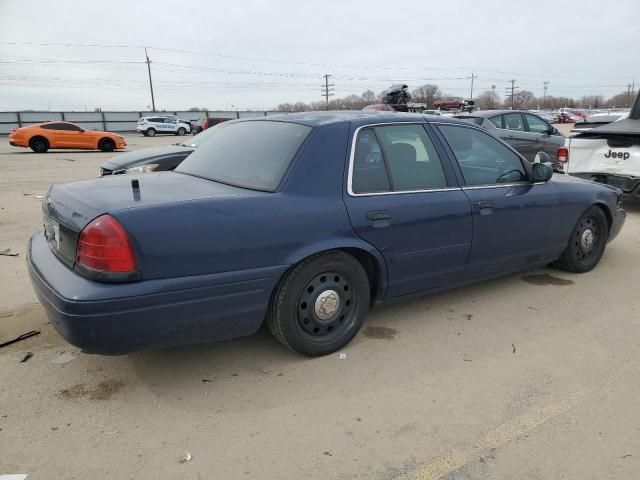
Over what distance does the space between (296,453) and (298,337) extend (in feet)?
2.77

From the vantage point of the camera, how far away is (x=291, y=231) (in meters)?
2.91

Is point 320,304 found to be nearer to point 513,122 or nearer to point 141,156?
point 141,156

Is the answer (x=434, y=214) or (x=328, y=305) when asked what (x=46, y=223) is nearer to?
(x=328, y=305)

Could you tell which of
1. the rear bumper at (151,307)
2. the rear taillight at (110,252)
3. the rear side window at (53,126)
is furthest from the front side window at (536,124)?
the rear side window at (53,126)

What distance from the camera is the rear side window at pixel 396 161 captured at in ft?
11.0

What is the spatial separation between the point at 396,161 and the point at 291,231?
1.04 m

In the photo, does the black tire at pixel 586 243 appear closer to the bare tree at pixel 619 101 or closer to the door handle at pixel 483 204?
the door handle at pixel 483 204

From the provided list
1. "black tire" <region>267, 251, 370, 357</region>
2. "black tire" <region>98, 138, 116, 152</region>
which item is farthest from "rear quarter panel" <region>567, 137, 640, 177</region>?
"black tire" <region>98, 138, 116, 152</region>

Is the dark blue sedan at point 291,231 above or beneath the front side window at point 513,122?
beneath

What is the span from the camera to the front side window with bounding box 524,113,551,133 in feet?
36.1

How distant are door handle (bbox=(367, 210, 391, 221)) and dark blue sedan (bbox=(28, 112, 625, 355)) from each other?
1 centimetres

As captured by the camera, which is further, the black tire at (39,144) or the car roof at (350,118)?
the black tire at (39,144)

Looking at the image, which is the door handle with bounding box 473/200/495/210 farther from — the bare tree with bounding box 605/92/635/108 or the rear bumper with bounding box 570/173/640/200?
the bare tree with bounding box 605/92/635/108

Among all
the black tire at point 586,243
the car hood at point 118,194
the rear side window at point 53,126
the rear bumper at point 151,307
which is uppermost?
the rear side window at point 53,126
